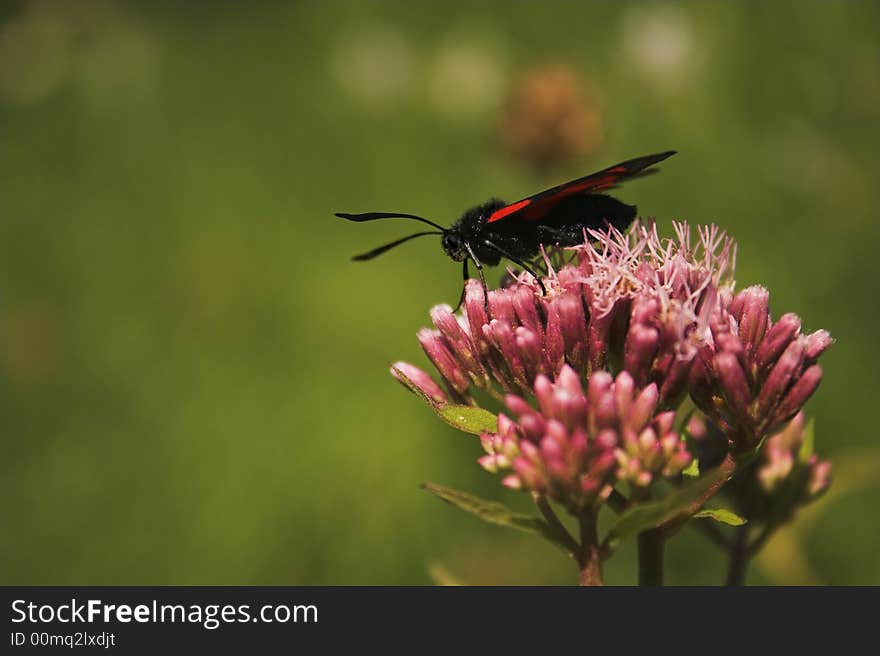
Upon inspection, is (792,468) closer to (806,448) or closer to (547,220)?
(806,448)

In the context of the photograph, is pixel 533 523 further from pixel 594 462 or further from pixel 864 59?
pixel 864 59

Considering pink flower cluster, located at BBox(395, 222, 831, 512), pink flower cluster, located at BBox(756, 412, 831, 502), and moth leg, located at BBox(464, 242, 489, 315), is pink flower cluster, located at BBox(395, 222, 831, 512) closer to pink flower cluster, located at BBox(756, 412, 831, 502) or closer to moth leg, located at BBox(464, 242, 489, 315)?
moth leg, located at BBox(464, 242, 489, 315)

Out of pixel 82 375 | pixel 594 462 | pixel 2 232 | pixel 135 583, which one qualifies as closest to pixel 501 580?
pixel 135 583

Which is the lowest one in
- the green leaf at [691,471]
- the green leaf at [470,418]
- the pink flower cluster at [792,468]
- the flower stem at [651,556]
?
the flower stem at [651,556]

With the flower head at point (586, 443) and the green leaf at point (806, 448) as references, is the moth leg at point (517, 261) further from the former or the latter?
the green leaf at point (806, 448)

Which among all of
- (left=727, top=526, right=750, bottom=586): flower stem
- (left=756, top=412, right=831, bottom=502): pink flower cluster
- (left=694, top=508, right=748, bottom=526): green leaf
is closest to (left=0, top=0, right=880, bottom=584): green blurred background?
(left=756, top=412, right=831, bottom=502): pink flower cluster

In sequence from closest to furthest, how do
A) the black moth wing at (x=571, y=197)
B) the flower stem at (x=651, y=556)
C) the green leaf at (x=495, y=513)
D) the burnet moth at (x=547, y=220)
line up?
the green leaf at (x=495, y=513) < the flower stem at (x=651, y=556) < the black moth wing at (x=571, y=197) < the burnet moth at (x=547, y=220)

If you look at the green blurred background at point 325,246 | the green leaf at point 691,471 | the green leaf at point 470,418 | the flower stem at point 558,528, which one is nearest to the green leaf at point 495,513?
the flower stem at point 558,528
